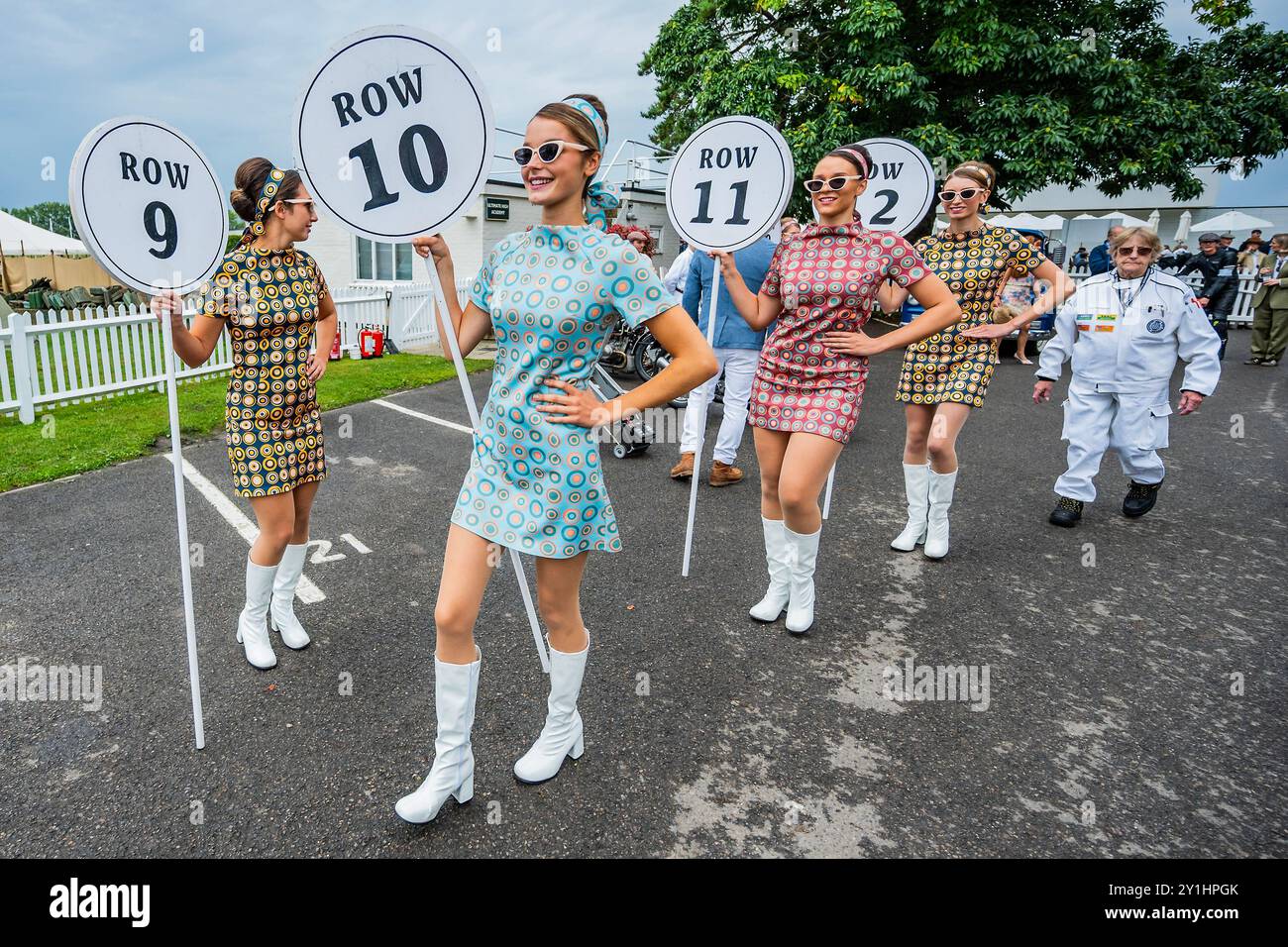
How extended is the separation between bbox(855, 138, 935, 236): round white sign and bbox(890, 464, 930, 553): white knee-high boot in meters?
1.53

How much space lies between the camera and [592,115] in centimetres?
219

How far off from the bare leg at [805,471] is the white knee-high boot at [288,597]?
2.17m

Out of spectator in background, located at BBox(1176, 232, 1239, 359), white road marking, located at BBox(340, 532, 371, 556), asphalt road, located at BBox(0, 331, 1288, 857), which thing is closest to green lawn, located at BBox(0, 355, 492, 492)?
asphalt road, located at BBox(0, 331, 1288, 857)

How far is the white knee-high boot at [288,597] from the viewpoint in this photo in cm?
331

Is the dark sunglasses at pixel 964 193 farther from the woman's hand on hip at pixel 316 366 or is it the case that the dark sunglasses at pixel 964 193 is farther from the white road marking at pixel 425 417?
the white road marking at pixel 425 417

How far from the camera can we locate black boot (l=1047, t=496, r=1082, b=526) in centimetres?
527

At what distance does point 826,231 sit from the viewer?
3.37 metres

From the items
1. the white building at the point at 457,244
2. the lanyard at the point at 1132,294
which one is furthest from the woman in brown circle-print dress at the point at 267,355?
the white building at the point at 457,244

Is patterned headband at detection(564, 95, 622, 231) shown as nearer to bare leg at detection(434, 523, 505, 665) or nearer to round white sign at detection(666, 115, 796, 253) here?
bare leg at detection(434, 523, 505, 665)

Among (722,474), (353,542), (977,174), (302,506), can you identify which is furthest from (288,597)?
(977,174)

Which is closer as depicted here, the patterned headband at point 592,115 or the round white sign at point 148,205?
the patterned headband at point 592,115

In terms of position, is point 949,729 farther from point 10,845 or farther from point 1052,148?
point 1052,148
